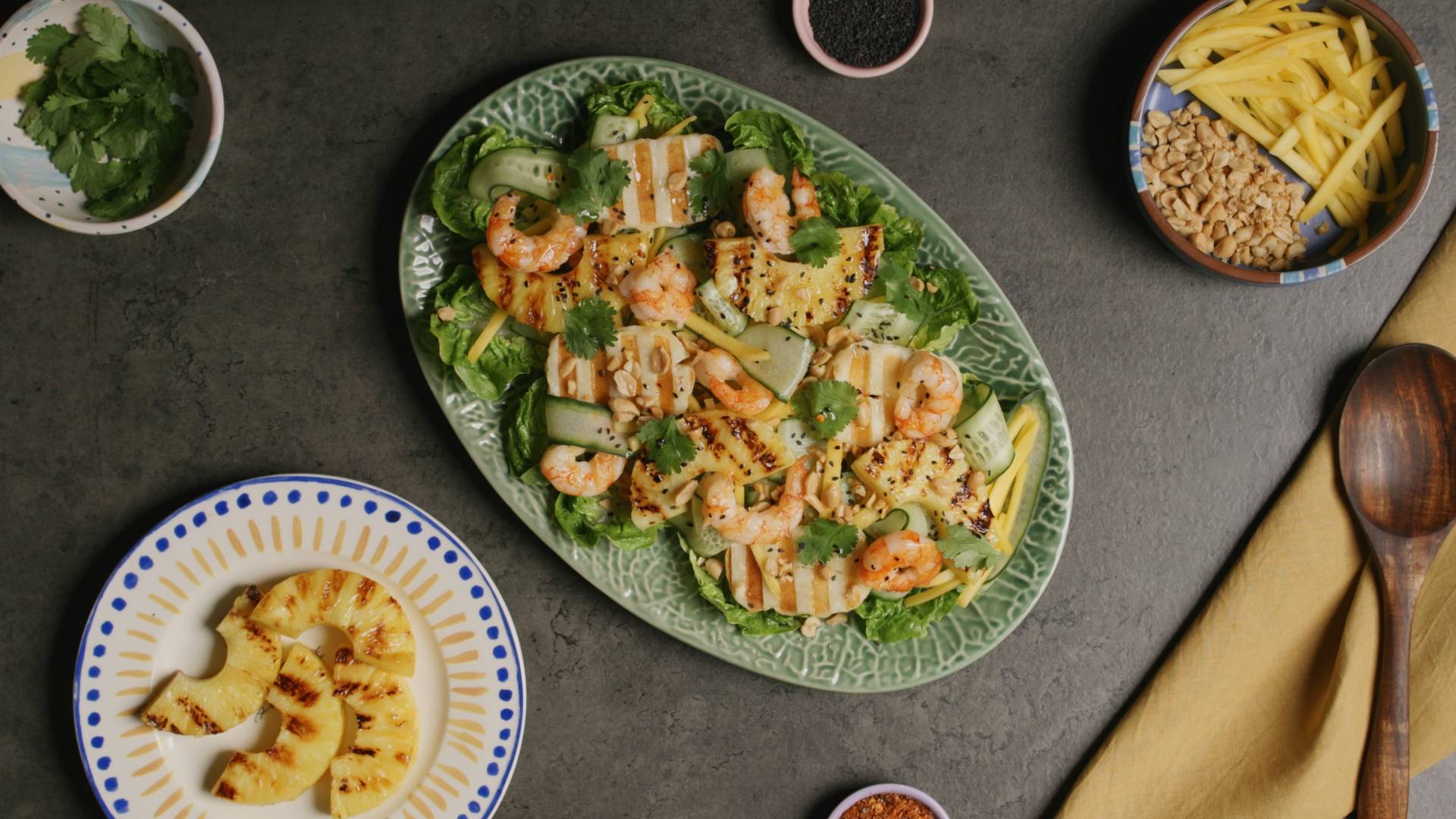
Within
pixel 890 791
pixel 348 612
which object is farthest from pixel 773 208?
pixel 890 791

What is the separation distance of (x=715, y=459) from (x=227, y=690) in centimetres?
155

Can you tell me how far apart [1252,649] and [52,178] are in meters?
3.96

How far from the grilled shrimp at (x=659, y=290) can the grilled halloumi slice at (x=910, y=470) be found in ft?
2.23

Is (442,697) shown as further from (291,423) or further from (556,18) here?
(556,18)

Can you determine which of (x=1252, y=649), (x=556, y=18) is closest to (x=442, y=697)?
(x=556, y=18)

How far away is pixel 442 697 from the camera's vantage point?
9.68 feet

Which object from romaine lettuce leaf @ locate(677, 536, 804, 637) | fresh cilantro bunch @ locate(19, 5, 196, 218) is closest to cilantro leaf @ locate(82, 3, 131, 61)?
fresh cilantro bunch @ locate(19, 5, 196, 218)

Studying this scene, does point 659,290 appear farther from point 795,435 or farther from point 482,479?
point 482,479

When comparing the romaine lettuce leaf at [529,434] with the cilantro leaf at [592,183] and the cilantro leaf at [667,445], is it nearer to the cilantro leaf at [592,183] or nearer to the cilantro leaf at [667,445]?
the cilantro leaf at [667,445]

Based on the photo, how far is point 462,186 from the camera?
2.81m

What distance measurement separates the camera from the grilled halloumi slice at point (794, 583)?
2.89 m

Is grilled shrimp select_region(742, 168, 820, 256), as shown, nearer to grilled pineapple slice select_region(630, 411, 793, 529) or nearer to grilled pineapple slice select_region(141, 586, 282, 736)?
grilled pineapple slice select_region(630, 411, 793, 529)

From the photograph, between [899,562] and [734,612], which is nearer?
[899,562]

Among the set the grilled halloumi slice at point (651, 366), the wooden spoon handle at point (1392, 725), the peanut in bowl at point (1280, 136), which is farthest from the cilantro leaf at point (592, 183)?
the wooden spoon handle at point (1392, 725)
